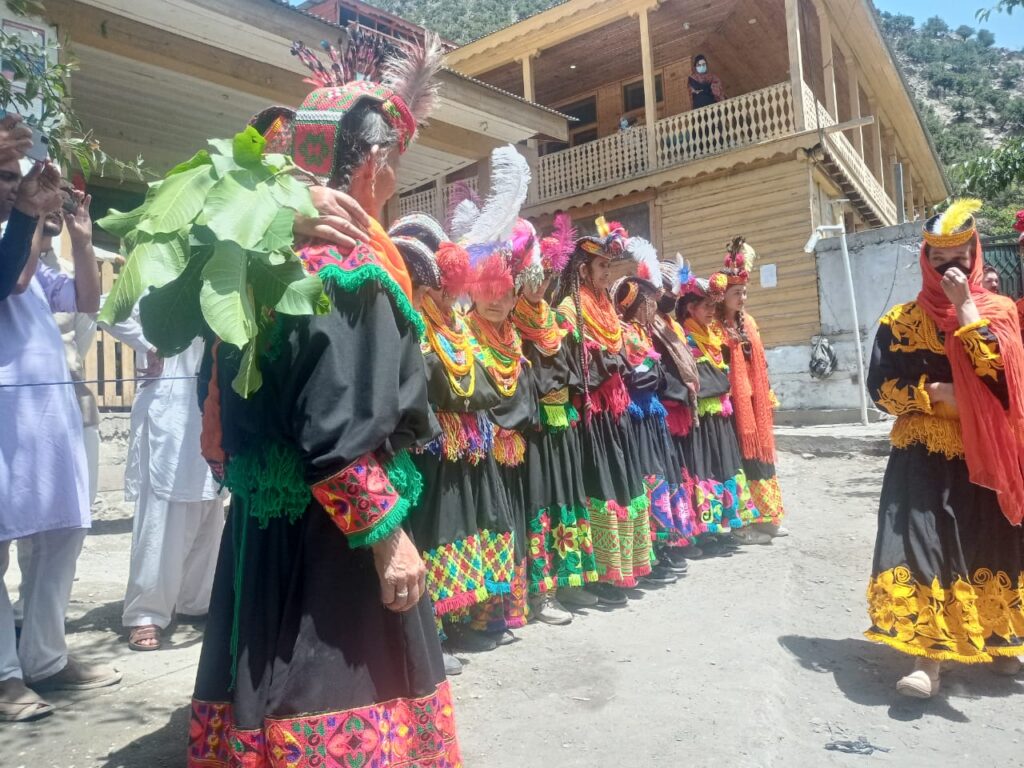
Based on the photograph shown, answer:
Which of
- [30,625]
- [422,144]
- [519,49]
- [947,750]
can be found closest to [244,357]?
[30,625]

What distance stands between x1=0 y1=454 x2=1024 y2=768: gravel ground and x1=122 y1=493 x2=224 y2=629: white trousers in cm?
20

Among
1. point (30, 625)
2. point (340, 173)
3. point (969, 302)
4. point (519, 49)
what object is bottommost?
point (30, 625)

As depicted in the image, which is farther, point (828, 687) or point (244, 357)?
point (828, 687)

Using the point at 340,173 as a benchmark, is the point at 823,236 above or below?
above

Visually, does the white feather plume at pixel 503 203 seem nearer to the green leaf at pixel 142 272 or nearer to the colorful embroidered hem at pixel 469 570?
the colorful embroidered hem at pixel 469 570

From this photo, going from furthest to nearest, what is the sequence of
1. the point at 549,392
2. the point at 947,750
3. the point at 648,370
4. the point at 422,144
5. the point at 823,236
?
the point at 823,236, the point at 422,144, the point at 648,370, the point at 549,392, the point at 947,750

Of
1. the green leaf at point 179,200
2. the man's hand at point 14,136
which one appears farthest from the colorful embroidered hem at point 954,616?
the man's hand at point 14,136

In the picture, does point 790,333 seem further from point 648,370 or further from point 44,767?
point 44,767

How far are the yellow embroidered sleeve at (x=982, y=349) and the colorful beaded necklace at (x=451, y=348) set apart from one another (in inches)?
83.2

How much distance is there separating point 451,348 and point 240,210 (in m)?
2.18

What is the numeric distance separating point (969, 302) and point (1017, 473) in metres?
0.72

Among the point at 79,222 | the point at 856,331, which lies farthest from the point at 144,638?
the point at 856,331

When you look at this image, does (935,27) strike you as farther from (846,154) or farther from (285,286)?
(285,286)

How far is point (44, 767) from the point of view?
246 centimetres
